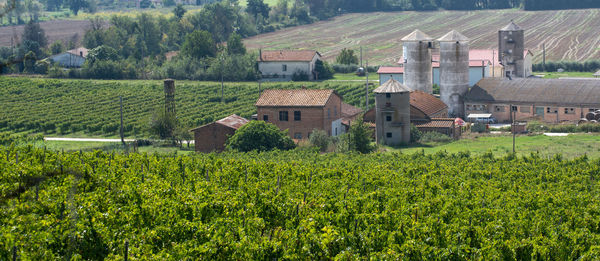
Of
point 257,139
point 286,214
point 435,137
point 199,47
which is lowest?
point 435,137

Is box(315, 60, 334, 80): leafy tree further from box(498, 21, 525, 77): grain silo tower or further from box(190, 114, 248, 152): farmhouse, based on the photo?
box(190, 114, 248, 152): farmhouse

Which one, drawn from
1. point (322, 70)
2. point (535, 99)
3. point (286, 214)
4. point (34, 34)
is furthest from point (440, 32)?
point (286, 214)

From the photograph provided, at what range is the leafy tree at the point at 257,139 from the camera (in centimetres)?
4778

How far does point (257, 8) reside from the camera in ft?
431

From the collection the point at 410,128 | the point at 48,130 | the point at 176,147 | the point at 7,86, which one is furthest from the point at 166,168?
the point at 7,86

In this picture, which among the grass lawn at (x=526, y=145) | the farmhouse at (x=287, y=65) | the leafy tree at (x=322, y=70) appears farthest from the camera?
the leafy tree at (x=322, y=70)

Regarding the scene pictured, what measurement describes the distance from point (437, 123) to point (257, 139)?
14723mm

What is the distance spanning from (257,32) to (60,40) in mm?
31079

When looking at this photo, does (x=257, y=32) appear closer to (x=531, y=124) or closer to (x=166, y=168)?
(x=531, y=124)

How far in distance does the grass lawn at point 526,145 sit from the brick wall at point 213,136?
36.0 feet

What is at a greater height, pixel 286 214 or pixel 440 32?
pixel 440 32

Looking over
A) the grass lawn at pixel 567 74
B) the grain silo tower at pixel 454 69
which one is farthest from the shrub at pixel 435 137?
the grass lawn at pixel 567 74

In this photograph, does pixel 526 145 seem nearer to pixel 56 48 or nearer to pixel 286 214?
pixel 286 214

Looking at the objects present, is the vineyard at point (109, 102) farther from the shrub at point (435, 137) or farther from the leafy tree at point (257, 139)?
the shrub at point (435, 137)
